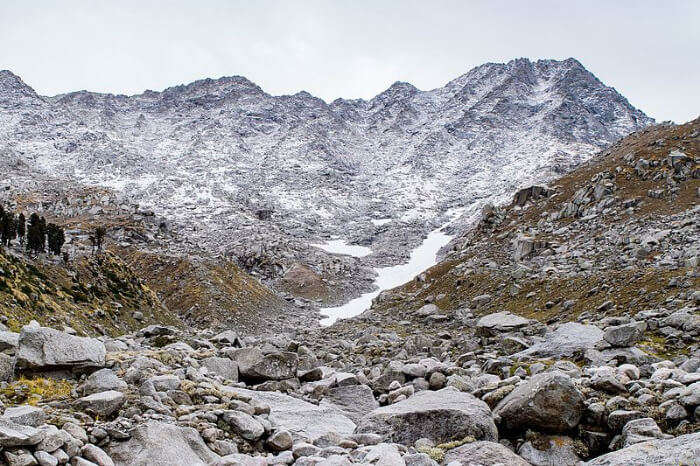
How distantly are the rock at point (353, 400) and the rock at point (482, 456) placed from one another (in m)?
5.40

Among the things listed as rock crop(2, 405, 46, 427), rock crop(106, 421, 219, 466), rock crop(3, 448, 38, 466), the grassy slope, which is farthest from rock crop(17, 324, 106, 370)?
the grassy slope

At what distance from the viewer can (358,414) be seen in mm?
15953

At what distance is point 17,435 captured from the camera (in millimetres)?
8539

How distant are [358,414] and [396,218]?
181 metres

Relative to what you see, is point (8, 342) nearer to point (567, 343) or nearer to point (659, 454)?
point (659, 454)

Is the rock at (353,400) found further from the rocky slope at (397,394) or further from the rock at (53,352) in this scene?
the rock at (53,352)

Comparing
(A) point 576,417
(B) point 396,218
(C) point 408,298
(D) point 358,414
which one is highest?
(B) point 396,218

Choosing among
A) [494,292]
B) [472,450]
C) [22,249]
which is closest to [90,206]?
[22,249]

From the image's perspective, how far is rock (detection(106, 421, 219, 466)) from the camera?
9.91 meters

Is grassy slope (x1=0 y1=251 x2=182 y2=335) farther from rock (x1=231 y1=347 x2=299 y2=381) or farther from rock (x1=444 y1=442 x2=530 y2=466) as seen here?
rock (x1=444 y1=442 x2=530 y2=466)

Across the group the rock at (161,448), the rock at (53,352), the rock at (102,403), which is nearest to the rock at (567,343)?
the rock at (161,448)

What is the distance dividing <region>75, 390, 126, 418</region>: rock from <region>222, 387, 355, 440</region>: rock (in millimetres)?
3794

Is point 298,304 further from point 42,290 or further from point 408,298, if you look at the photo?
point 42,290

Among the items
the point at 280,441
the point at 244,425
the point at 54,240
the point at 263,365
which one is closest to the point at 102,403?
the point at 244,425
